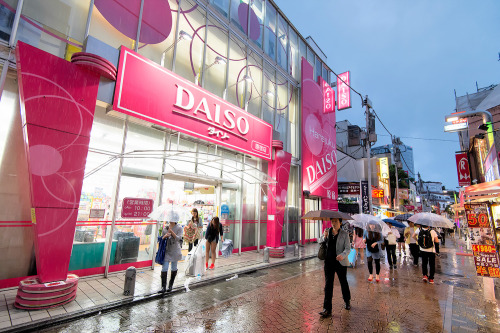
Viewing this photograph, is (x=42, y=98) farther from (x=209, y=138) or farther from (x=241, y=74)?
(x=241, y=74)

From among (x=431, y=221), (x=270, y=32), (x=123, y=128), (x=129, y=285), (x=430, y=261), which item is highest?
(x=270, y=32)

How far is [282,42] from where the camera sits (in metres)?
16.8

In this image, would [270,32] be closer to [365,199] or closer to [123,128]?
[123,128]

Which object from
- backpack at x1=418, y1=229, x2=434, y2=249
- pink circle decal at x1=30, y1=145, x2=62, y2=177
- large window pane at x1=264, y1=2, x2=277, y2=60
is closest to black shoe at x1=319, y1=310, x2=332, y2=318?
backpack at x1=418, y1=229, x2=434, y2=249

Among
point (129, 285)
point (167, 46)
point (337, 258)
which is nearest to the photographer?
point (337, 258)

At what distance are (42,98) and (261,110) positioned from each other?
10178mm

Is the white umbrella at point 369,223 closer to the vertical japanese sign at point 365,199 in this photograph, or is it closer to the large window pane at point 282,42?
the vertical japanese sign at point 365,199

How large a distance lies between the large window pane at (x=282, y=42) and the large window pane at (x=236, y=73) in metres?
3.93

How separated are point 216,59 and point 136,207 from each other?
7.28 m

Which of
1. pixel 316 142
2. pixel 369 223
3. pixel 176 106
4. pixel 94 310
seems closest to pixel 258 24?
pixel 316 142

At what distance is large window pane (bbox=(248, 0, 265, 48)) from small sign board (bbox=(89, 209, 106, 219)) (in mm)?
11455

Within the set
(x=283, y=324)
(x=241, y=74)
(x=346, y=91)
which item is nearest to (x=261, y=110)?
(x=241, y=74)

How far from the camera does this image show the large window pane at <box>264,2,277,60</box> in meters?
15.3

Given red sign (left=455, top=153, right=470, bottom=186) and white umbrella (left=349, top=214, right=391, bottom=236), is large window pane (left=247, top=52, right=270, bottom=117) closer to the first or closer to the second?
white umbrella (left=349, top=214, right=391, bottom=236)
